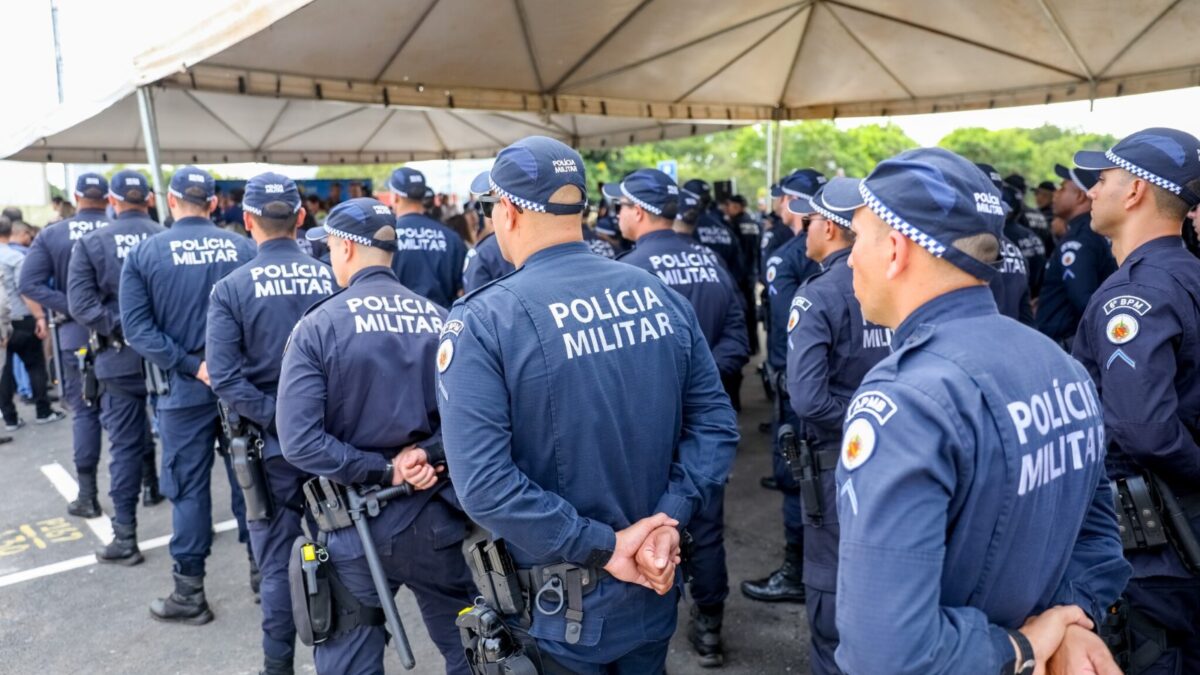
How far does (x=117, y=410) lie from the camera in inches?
195

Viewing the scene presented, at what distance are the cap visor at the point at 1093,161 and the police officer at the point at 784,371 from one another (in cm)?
118

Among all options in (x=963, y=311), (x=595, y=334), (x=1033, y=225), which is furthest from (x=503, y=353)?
(x=1033, y=225)

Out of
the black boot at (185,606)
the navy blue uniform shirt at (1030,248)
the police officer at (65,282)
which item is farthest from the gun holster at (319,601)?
the navy blue uniform shirt at (1030,248)

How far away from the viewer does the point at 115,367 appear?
16.2 ft

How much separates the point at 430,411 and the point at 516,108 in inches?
184

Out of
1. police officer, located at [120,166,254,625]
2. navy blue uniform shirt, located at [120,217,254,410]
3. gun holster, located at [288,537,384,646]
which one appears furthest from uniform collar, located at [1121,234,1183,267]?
navy blue uniform shirt, located at [120,217,254,410]

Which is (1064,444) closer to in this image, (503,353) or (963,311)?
(963,311)

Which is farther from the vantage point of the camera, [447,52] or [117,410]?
[447,52]

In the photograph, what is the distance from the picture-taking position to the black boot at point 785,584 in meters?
4.33

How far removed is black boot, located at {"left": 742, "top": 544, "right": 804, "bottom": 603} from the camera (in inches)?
170

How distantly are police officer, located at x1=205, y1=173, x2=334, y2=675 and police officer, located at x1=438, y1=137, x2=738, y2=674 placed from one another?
1.77 metres

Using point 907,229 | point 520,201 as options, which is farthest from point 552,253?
point 907,229

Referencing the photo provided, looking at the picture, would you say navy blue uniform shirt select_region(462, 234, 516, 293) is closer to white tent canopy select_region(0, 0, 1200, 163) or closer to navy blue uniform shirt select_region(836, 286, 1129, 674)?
white tent canopy select_region(0, 0, 1200, 163)

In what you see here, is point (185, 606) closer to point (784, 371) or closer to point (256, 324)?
point (256, 324)
